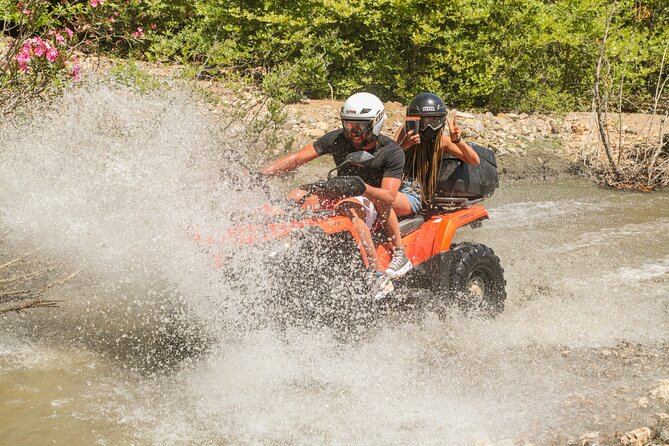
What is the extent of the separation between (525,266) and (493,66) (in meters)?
5.70

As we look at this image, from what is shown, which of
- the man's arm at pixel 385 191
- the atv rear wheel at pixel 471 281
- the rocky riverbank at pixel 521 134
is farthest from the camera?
the rocky riverbank at pixel 521 134

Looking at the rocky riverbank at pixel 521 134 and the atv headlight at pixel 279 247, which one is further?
the rocky riverbank at pixel 521 134

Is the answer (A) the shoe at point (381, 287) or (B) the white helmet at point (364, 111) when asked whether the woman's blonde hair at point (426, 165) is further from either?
(A) the shoe at point (381, 287)

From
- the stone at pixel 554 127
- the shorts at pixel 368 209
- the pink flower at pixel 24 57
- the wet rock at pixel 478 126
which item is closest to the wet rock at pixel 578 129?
the stone at pixel 554 127

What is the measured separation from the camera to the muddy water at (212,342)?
4.77 m

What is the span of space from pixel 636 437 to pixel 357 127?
9.56ft

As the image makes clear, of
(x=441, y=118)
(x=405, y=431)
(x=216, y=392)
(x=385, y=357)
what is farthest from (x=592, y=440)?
(x=441, y=118)

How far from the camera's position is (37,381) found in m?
5.12

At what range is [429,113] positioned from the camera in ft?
21.5

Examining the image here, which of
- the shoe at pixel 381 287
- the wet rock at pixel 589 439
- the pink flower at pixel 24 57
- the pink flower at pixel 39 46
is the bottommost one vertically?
the wet rock at pixel 589 439

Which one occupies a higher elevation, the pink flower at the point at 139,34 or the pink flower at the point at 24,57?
the pink flower at the point at 139,34

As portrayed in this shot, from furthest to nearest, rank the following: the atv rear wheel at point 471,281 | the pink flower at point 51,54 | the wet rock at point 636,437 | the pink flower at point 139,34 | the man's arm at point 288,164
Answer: the pink flower at point 139,34 < the pink flower at point 51,54 < the atv rear wheel at point 471,281 < the man's arm at point 288,164 < the wet rock at point 636,437

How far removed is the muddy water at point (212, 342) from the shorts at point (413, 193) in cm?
96

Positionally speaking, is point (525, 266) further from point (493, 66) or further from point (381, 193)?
point (493, 66)
